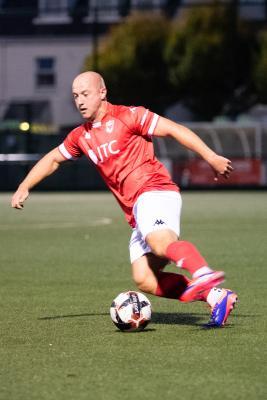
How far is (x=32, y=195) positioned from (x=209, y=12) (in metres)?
15.2

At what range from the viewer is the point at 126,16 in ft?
190

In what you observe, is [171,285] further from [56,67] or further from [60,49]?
[56,67]

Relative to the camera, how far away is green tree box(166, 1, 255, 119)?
50719mm

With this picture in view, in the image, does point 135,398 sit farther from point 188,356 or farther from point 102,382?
point 188,356

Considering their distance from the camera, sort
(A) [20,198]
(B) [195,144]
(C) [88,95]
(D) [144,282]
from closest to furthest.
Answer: (B) [195,144]
(C) [88,95]
(D) [144,282]
(A) [20,198]

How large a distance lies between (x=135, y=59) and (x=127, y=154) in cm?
4351

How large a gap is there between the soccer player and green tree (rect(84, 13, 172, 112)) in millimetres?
42655

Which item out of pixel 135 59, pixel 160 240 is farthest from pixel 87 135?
pixel 135 59

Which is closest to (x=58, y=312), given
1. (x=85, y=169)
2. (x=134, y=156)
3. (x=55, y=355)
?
(x=134, y=156)

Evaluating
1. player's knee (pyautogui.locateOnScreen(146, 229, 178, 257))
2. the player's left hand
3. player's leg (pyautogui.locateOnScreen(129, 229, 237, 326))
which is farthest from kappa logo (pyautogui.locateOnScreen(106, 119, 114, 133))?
the player's left hand

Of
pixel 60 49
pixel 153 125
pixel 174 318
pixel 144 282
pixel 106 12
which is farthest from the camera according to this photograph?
pixel 60 49

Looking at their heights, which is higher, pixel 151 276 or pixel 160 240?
pixel 160 240

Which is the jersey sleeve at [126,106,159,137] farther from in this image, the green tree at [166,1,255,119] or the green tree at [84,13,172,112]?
the green tree at [84,13,172,112]

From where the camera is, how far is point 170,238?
9.38m
